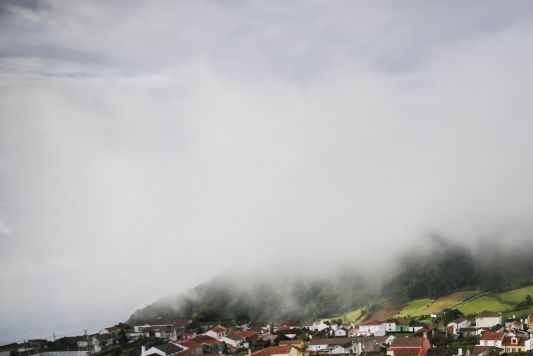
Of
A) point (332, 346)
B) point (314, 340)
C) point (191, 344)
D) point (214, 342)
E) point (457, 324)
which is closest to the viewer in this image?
point (332, 346)

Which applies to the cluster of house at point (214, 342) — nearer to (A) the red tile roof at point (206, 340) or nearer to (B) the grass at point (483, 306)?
(A) the red tile roof at point (206, 340)

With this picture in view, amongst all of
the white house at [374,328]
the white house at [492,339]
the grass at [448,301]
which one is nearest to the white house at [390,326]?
the white house at [374,328]

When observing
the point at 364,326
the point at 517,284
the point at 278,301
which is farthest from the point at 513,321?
the point at 278,301

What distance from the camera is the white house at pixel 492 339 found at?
165 ft

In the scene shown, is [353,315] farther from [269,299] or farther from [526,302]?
[526,302]

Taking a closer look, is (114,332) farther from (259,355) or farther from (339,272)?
(339,272)

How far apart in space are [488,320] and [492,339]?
13261mm

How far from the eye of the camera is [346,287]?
10119 cm

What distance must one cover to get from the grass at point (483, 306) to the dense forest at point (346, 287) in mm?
6568

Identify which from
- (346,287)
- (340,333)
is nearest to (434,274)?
(346,287)

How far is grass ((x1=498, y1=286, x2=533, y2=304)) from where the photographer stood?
78.0 metres

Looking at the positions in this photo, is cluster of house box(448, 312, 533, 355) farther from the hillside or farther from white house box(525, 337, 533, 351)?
→ the hillside

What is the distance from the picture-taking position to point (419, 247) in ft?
367

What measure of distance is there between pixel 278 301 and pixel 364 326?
123ft
